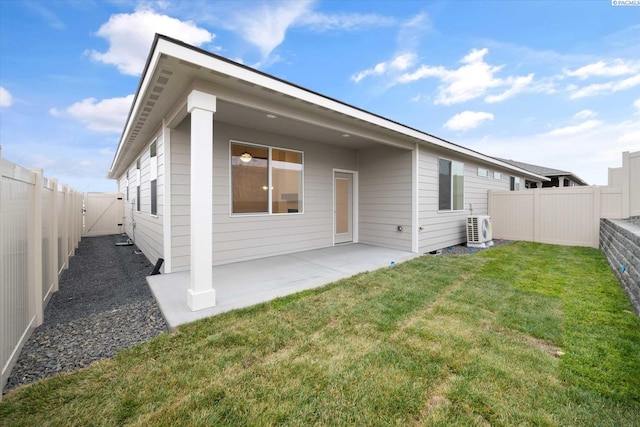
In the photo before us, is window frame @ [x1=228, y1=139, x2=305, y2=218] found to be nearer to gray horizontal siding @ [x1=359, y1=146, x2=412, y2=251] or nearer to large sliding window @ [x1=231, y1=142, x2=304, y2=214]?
large sliding window @ [x1=231, y1=142, x2=304, y2=214]

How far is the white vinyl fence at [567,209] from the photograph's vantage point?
Answer: 6.37 meters

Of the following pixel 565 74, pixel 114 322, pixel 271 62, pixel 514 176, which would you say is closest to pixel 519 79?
pixel 565 74

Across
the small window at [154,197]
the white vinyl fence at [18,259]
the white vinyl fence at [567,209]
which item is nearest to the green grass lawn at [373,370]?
the white vinyl fence at [18,259]

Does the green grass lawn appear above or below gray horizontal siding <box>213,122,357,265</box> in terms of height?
below

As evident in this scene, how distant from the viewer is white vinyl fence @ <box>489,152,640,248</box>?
20.9ft

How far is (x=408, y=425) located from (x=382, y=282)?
2.76 metres

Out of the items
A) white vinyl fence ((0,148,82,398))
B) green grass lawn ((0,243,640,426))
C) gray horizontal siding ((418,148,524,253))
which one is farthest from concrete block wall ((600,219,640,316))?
white vinyl fence ((0,148,82,398))

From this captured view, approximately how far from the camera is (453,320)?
2.92 meters

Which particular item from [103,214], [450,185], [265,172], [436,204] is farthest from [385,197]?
[103,214]

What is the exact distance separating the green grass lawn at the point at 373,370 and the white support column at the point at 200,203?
0.44 metres

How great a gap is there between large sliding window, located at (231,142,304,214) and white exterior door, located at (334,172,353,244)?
4.36 feet

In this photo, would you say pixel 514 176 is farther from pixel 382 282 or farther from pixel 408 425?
pixel 408 425

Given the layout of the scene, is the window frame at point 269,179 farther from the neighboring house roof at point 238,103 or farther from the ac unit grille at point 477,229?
the ac unit grille at point 477,229

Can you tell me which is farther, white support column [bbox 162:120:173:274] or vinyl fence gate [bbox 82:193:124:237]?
vinyl fence gate [bbox 82:193:124:237]
